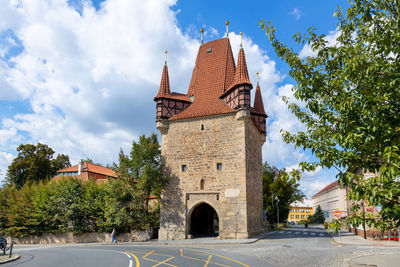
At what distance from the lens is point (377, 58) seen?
5.58 metres

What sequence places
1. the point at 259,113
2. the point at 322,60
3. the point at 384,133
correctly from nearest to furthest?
the point at 384,133 < the point at 322,60 < the point at 259,113

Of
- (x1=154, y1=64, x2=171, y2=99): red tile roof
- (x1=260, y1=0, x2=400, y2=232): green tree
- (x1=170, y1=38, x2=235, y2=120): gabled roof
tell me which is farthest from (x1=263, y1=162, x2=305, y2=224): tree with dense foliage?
(x1=260, y1=0, x2=400, y2=232): green tree

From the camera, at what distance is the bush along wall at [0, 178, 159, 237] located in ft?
84.6

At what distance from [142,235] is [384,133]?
79.4 ft

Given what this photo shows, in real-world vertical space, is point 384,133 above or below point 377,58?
below

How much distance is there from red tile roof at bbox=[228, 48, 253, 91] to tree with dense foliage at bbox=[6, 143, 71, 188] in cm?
3722

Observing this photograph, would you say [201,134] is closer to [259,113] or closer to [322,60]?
[259,113]

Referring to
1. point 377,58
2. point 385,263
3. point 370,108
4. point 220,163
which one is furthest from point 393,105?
point 220,163

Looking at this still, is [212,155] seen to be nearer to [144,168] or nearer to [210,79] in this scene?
[144,168]

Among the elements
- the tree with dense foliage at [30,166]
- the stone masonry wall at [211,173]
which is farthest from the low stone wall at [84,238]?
the tree with dense foliage at [30,166]

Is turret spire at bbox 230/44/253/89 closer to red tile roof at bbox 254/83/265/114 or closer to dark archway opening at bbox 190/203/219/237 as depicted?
red tile roof at bbox 254/83/265/114

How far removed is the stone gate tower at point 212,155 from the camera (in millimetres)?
24719

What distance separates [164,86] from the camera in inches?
1195

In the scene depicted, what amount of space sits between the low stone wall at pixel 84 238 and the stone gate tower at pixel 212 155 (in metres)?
1.78
